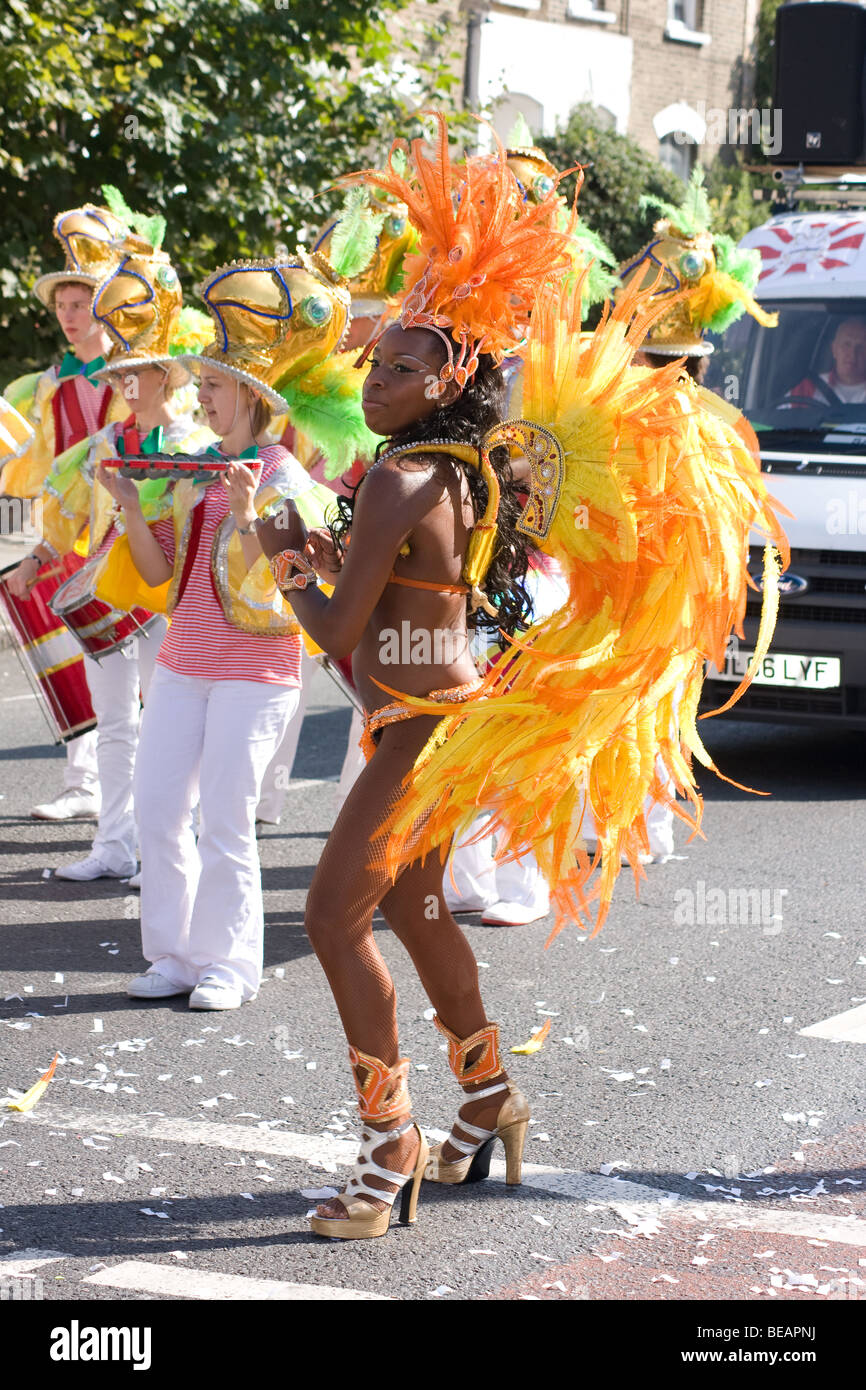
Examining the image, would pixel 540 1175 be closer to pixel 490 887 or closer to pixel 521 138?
pixel 490 887

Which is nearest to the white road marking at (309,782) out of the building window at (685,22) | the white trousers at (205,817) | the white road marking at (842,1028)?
the white trousers at (205,817)

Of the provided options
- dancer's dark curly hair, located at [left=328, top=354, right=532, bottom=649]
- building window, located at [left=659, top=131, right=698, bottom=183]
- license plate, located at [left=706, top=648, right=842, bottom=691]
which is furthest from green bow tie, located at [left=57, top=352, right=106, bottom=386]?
building window, located at [left=659, top=131, right=698, bottom=183]

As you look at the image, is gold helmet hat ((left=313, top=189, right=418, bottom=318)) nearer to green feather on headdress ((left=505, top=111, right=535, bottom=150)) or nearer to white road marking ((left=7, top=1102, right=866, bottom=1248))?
green feather on headdress ((left=505, top=111, right=535, bottom=150))

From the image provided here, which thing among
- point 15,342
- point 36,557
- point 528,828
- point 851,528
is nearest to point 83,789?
point 36,557

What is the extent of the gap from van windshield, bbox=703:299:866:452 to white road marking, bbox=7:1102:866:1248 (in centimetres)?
541

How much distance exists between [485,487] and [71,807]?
4209mm

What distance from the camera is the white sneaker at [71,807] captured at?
7.59m

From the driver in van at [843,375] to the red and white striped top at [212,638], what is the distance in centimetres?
454

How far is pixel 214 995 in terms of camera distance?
17.3 ft

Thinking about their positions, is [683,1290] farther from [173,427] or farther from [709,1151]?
[173,427]

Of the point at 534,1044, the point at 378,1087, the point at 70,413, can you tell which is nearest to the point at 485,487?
the point at 378,1087

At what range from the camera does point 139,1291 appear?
11.3 feet

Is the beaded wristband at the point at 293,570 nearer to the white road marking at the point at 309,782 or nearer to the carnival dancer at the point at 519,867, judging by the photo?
the carnival dancer at the point at 519,867

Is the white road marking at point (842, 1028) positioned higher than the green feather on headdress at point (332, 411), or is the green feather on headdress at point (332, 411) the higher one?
the green feather on headdress at point (332, 411)
